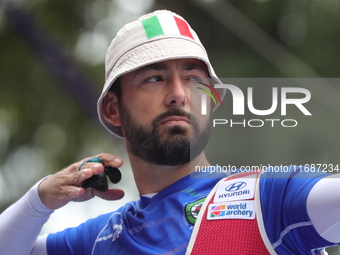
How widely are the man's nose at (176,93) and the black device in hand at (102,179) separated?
30 cm

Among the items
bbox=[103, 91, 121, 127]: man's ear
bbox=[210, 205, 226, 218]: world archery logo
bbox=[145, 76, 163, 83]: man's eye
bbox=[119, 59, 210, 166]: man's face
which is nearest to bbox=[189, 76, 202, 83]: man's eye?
bbox=[119, 59, 210, 166]: man's face

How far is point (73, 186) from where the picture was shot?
1924 millimetres

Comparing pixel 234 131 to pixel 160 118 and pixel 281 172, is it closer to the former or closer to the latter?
pixel 160 118

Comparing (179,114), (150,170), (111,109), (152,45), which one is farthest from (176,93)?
(111,109)

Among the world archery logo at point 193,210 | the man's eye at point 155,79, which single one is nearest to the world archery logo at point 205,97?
the man's eye at point 155,79

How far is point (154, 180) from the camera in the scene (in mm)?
1941

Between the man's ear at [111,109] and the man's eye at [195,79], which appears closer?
the man's eye at [195,79]

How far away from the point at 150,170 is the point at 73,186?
266mm

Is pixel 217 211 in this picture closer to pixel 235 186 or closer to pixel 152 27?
pixel 235 186

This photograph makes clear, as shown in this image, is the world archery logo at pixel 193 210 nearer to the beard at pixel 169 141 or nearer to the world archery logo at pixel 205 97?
the beard at pixel 169 141

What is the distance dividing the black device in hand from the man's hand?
1cm

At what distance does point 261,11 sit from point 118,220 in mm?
4050

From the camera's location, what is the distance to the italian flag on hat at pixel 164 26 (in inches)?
76.2

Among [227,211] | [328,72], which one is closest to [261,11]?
[328,72]
